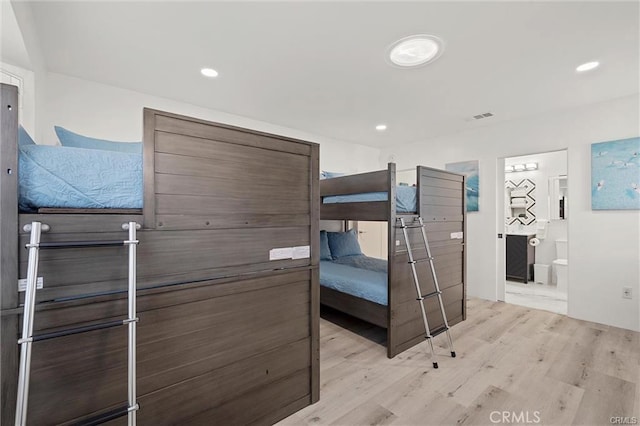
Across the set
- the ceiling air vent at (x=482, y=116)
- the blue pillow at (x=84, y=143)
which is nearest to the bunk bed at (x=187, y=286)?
the blue pillow at (x=84, y=143)

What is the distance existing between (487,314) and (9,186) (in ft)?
14.6

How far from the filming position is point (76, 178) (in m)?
1.17

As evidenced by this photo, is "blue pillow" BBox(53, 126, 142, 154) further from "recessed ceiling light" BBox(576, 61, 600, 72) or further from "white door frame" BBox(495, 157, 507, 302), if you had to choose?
"white door frame" BBox(495, 157, 507, 302)

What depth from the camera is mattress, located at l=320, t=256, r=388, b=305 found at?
8.95ft

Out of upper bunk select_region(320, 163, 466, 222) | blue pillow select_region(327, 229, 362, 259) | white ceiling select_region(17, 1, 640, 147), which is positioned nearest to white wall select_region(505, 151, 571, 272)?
white ceiling select_region(17, 1, 640, 147)

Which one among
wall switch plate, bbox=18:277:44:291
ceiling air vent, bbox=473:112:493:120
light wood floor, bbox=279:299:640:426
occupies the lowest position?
light wood floor, bbox=279:299:640:426

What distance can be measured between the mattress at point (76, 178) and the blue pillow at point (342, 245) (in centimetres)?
322

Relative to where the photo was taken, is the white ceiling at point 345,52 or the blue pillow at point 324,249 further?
the blue pillow at point 324,249

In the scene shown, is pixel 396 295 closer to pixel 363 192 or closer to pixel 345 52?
pixel 363 192

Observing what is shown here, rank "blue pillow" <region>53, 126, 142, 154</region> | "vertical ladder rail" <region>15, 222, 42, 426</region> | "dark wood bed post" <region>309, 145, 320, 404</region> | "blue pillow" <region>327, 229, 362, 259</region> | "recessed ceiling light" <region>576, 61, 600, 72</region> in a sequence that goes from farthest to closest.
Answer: "blue pillow" <region>327, 229, 362, 259</region>, "recessed ceiling light" <region>576, 61, 600, 72</region>, "dark wood bed post" <region>309, 145, 320, 404</region>, "blue pillow" <region>53, 126, 142, 154</region>, "vertical ladder rail" <region>15, 222, 42, 426</region>

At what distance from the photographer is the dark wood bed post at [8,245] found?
1.00 m

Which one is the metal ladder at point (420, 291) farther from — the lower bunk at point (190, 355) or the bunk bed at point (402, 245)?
the lower bunk at point (190, 355)

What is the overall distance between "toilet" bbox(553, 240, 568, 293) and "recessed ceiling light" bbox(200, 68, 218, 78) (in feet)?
18.9

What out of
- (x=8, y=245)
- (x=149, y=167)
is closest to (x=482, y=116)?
(x=149, y=167)
